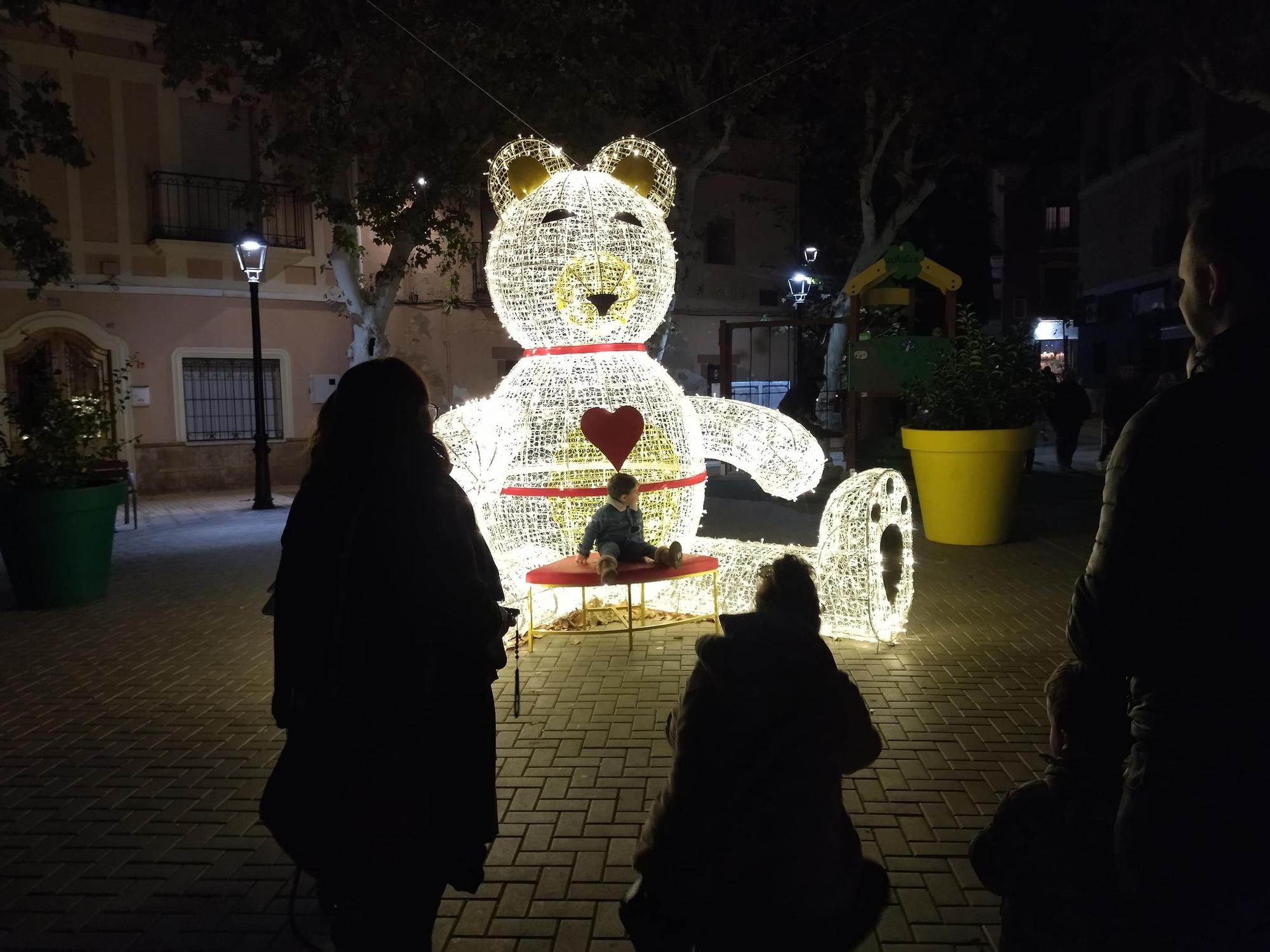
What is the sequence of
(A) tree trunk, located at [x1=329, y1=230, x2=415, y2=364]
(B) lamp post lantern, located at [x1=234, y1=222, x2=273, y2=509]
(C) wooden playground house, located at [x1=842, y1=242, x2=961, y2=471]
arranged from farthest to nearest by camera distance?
1. (A) tree trunk, located at [x1=329, y1=230, x2=415, y2=364]
2. (B) lamp post lantern, located at [x1=234, y1=222, x2=273, y2=509]
3. (C) wooden playground house, located at [x1=842, y1=242, x2=961, y2=471]

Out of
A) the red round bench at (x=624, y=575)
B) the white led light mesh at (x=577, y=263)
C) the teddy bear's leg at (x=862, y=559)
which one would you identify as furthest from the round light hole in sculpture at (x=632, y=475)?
the teddy bear's leg at (x=862, y=559)

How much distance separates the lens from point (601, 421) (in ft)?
16.0

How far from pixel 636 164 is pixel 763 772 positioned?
4309 mm

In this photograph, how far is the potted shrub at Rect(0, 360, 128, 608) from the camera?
6309 mm

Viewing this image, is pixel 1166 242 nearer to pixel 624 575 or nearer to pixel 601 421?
pixel 601 421

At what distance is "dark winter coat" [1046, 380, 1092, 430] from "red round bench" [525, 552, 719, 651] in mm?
9722

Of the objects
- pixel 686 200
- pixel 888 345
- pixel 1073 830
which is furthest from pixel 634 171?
pixel 686 200

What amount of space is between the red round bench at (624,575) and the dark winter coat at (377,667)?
260 cm

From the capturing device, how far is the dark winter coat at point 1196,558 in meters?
1.39

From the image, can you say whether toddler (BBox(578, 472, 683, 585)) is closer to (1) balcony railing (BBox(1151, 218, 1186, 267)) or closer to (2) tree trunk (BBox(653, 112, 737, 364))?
(2) tree trunk (BBox(653, 112, 737, 364))

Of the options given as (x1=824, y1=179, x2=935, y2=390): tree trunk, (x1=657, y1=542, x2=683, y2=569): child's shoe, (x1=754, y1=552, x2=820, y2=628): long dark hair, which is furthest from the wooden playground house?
(x1=754, y1=552, x2=820, y2=628): long dark hair

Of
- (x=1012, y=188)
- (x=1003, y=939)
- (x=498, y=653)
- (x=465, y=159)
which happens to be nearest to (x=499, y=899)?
(x=498, y=653)

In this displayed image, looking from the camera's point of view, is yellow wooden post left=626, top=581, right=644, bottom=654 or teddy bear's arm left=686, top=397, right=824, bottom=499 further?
teddy bear's arm left=686, top=397, right=824, bottom=499

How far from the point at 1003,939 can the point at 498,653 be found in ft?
4.08
